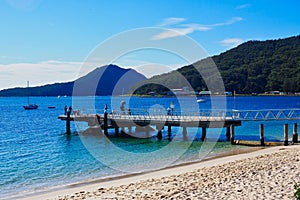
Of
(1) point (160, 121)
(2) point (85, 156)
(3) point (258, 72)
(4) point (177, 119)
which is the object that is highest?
(3) point (258, 72)

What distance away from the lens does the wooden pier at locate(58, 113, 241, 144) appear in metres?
28.5

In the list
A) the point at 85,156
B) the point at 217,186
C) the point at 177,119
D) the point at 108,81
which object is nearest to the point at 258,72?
the point at 108,81

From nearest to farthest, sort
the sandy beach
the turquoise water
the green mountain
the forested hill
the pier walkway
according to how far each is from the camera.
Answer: the sandy beach → the turquoise water → the pier walkway → the green mountain → the forested hill

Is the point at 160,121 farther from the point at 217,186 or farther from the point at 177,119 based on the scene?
the point at 217,186

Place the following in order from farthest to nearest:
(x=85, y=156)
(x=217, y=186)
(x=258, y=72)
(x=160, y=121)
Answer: (x=258, y=72) → (x=160, y=121) → (x=85, y=156) → (x=217, y=186)

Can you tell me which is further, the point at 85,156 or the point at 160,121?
the point at 160,121

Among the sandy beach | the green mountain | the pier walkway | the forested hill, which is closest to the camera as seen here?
the sandy beach

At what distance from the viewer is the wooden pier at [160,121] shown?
2848 centimetres

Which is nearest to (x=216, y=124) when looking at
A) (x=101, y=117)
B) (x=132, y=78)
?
(x=101, y=117)

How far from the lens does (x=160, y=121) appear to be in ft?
101

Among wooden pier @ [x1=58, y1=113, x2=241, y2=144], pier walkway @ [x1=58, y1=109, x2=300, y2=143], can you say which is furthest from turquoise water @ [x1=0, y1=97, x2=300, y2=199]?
pier walkway @ [x1=58, y1=109, x2=300, y2=143]

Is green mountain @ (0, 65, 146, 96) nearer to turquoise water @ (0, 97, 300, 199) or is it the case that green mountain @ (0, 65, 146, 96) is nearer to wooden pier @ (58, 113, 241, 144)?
wooden pier @ (58, 113, 241, 144)

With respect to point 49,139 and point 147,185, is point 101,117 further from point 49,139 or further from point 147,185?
point 147,185

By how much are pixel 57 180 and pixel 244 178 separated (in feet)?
29.1
